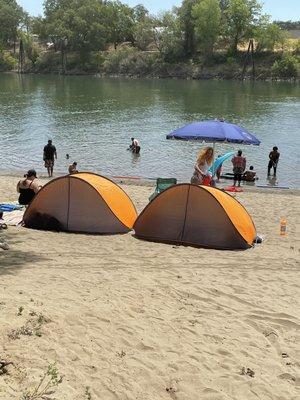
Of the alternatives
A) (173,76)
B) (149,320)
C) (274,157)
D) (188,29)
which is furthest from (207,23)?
(149,320)

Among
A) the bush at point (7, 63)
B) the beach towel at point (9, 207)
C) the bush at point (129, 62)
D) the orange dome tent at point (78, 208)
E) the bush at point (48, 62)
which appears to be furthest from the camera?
the bush at point (7, 63)

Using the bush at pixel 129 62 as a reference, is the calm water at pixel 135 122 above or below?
below

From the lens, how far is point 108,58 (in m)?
122

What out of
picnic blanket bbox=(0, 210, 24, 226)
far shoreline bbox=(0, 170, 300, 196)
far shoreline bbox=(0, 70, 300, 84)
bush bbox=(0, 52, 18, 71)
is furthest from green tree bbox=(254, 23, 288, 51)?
picnic blanket bbox=(0, 210, 24, 226)

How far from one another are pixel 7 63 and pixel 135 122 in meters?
97.2

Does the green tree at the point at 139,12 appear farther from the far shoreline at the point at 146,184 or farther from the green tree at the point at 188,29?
the far shoreline at the point at 146,184

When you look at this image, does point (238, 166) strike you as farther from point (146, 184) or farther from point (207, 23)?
point (207, 23)

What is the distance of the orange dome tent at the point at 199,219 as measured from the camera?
12117 millimetres

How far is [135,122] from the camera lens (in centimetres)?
4794

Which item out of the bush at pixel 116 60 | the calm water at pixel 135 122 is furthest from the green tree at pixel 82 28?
the calm water at pixel 135 122

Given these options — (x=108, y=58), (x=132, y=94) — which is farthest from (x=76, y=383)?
(x=108, y=58)

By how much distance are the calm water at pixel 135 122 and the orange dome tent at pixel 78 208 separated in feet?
42.8

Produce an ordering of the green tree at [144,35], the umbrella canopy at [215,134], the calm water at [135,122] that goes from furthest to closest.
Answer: the green tree at [144,35] < the calm water at [135,122] < the umbrella canopy at [215,134]

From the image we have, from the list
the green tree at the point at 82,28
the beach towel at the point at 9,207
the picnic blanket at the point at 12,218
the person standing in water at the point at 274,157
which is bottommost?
the picnic blanket at the point at 12,218
